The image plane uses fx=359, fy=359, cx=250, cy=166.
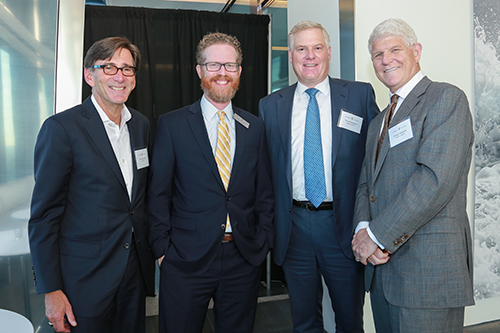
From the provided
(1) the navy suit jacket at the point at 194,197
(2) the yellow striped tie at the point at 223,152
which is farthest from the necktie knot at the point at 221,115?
(1) the navy suit jacket at the point at 194,197

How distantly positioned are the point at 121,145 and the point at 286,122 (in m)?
0.96

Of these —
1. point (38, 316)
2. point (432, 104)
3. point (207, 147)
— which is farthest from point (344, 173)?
point (38, 316)

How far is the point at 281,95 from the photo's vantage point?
2.31m

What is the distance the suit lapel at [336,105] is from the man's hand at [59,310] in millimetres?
1494

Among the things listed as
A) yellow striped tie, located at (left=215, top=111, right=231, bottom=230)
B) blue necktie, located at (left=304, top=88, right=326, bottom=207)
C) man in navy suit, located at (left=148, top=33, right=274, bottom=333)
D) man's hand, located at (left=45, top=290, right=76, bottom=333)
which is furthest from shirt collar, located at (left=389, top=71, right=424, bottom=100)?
man's hand, located at (left=45, top=290, right=76, bottom=333)

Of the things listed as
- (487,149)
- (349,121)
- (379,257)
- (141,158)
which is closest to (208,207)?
(141,158)

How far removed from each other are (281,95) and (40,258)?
1.59 meters

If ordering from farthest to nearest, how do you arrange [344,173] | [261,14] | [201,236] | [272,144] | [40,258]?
1. [261,14]
2. [272,144]
3. [344,173]
4. [201,236]
5. [40,258]

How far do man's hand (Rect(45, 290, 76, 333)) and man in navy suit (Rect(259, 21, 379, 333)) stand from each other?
1.12 metres

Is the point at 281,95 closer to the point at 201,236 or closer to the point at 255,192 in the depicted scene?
the point at 255,192

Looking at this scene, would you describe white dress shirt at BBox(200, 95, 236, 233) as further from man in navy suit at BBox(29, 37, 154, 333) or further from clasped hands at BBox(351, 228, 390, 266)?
clasped hands at BBox(351, 228, 390, 266)

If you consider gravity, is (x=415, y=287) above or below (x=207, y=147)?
below

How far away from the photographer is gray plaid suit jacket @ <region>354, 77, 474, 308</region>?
4.89ft

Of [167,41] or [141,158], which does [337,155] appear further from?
[167,41]
